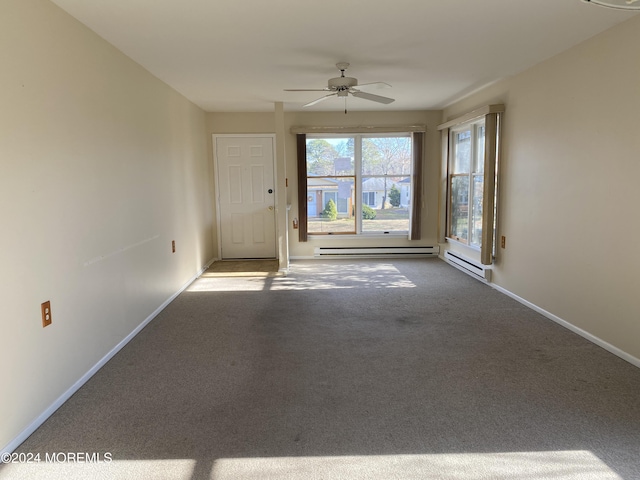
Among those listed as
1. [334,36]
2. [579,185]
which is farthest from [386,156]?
[334,36]

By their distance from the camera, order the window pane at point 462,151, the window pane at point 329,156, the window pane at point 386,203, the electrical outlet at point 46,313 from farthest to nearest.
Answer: the window pane at point 386,203, the window pane at point 329,156, the window pane at point 462,151, the electrical outlet at point 46,313

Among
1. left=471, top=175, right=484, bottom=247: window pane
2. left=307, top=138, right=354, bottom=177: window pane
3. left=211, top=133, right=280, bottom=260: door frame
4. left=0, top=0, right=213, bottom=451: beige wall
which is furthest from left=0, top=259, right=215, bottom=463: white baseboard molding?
left=471, top=175, right=484, bottom=247: window pane

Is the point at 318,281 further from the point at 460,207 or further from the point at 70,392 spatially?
the point at 70,392

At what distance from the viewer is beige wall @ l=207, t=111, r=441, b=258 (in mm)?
6184

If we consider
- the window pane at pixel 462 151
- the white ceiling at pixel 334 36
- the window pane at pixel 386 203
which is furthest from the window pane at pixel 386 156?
the white ceiling at pixel 334 36

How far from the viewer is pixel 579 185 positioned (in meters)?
3.24

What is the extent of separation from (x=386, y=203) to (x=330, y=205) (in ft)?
2.93

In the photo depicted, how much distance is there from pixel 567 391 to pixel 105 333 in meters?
2.98

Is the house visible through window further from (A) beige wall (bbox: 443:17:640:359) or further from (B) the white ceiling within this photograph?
(A) beige wall (bbox: 443:17:640:359)

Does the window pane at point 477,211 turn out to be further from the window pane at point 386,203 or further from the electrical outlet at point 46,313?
the electrical outlet at point 46,313

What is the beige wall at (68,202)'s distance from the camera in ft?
6.48

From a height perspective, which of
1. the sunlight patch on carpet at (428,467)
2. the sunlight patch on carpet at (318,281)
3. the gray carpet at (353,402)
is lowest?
the sunlight patch on carpet at (428,467)

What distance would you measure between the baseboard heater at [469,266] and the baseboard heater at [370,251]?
480 millimetres

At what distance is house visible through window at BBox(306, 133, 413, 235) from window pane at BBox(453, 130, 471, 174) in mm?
714
